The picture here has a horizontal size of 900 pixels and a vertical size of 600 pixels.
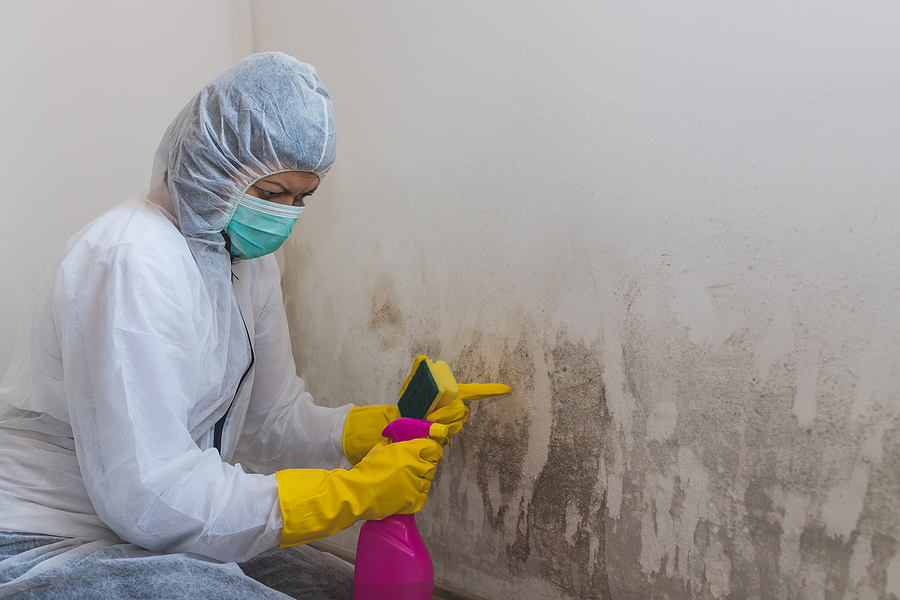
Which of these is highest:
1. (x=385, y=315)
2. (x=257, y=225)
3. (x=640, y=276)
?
(x=257, y=225)

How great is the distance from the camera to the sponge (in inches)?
39.8

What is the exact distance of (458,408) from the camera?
1.07 meters

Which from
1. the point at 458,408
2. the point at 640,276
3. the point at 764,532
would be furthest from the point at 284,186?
the point at 764,532

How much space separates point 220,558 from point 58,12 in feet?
4.24

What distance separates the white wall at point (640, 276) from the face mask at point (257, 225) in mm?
361

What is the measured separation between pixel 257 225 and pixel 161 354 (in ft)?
0.94

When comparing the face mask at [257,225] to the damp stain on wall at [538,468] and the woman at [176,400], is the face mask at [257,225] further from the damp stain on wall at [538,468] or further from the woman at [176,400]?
the damp stain on wall at [538,468]

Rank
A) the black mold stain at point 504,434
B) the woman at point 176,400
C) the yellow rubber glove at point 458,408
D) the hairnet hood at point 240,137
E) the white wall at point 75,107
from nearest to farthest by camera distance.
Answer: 1. the woman at point 176,400
2. the hairnet hood at point 240,137
3. the yellow rubber glove at point 458,408
4. the black mold stain at point 504,434
5. the white wall at point 75,107

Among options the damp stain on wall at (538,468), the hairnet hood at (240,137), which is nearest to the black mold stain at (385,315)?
the damp stain on wall at (538,468)

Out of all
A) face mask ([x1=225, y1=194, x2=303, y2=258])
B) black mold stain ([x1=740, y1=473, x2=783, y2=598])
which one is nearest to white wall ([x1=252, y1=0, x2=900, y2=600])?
black mold stain ([x1=740, y1=473, x2=783, y2=598])

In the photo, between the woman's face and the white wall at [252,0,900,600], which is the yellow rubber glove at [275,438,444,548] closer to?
the white wall at [252,0,900,600]

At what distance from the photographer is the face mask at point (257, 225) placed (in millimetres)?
1012

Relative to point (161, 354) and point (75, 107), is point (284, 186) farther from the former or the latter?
point (75, 107)

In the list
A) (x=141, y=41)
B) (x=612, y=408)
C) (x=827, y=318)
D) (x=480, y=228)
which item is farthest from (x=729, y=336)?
(x=141, y=41)
